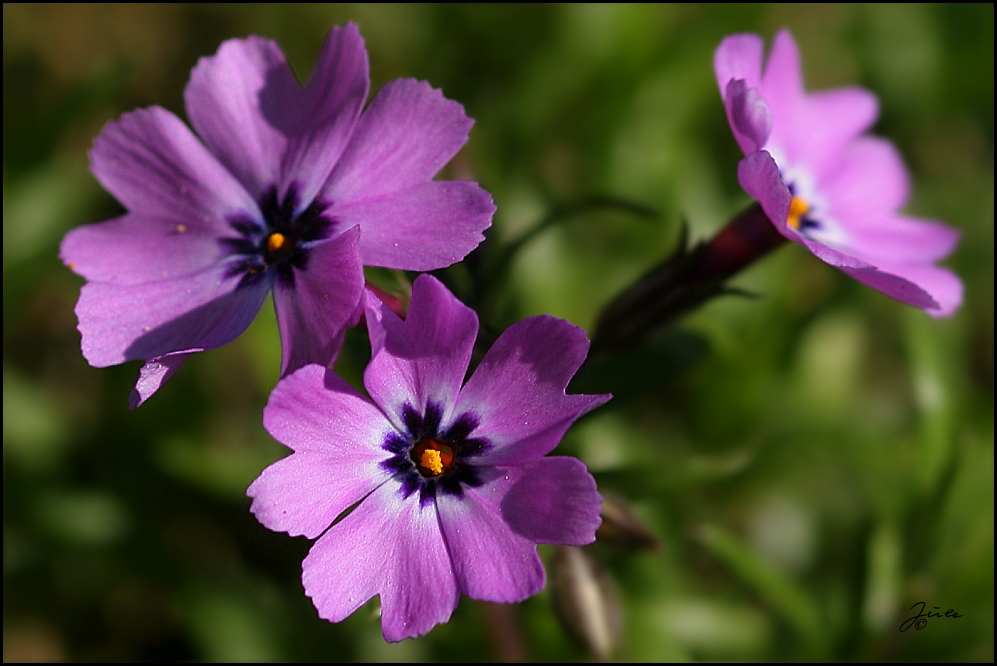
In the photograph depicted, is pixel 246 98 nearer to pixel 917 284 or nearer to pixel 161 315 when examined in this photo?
pixel 161 315

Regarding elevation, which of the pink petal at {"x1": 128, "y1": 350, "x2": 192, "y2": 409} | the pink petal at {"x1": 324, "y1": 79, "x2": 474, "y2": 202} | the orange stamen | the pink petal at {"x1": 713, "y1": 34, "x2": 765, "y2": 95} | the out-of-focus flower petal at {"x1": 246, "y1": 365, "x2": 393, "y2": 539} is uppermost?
the pink petal at {"x1": 713, "y1": 34, "x2": 765, "y2": 95}

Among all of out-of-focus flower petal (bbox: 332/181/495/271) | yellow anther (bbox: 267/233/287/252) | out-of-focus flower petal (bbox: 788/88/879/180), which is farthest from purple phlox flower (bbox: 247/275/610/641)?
out-of-focus flower petal (bbox: 788/88/879/180)

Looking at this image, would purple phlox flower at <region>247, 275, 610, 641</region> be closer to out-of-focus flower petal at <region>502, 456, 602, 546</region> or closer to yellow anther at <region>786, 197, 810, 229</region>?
out-of-focus flower petal at <region>502, 456, 602, 546</region>

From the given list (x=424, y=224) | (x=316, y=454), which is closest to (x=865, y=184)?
(x=424, y=224)

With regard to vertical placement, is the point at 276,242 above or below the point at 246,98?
below

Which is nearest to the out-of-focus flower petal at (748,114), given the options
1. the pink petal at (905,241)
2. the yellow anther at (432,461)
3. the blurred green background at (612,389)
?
the pink petal at (905,241)
